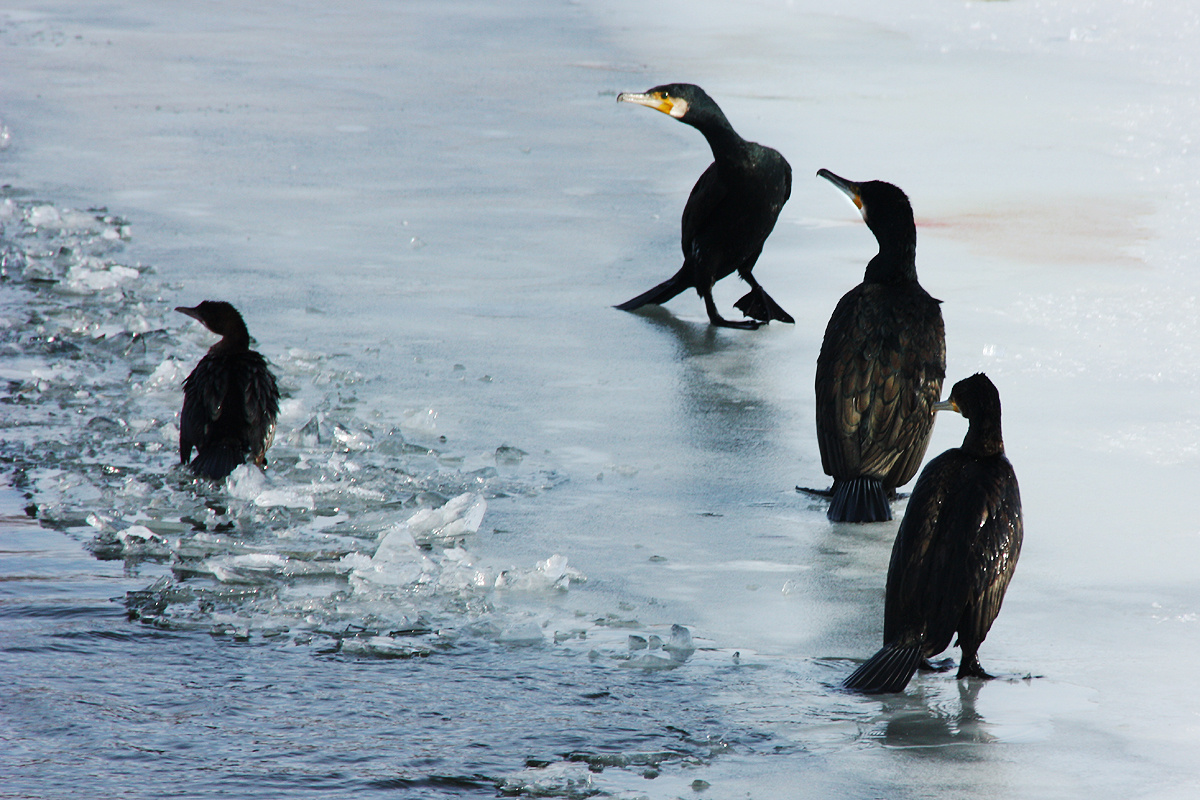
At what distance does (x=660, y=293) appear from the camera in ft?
24.1

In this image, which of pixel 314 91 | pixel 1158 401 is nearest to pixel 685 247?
pixel 1158 401

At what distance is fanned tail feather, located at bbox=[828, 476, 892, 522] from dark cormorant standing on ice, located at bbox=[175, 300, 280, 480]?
1968 mm

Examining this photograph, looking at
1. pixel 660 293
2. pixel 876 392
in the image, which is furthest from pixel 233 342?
pixel 660 293

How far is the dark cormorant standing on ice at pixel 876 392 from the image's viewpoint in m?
4.76

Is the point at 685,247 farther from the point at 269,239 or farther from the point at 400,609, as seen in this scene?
the point at 400,609

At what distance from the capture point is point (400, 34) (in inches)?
660

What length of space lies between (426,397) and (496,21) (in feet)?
41.9

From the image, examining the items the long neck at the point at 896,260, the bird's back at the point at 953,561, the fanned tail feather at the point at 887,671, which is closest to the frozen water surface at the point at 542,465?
the fanned tail feather at the point at 887,671

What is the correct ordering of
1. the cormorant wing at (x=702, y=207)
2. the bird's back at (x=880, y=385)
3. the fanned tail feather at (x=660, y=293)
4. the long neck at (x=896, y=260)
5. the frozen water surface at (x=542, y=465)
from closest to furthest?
the frozen water surface at (x=542, y=465) < the bird's back at (x=880, y=385) < the long neck at (x=896, y=260) < the cormorant wing at (x=702, y=207) < the fanned tail feather at (x=660, y=293)

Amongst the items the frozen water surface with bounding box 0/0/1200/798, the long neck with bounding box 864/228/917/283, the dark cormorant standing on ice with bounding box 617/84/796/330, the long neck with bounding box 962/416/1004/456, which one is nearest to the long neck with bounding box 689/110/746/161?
the dark cormorant standing on ice with bounding box 617/84/796/330

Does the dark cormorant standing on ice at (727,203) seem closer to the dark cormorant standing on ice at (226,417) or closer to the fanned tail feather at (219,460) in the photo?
the dark cormorant standing on ice at (226,417)

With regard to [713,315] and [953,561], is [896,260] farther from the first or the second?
[713,315]

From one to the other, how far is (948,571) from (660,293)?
154 inches

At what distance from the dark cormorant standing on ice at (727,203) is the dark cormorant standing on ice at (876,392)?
87.2 inches
